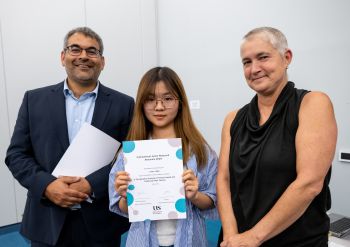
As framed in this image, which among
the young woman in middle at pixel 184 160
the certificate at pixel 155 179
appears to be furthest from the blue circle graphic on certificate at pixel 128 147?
the young woman in middle at pixel 184 160

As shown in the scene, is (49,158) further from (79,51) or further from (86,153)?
(79,51)

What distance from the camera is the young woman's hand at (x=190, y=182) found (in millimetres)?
1210

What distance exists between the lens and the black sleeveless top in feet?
3.73

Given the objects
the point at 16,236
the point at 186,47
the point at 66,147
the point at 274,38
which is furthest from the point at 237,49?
the point at 16,236

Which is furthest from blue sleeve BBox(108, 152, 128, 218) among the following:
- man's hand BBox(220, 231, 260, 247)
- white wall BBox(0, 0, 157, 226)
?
white wall BBox(0, 0, 157, 226)

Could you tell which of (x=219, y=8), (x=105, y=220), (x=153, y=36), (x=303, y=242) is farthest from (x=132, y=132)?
(x=153, y=36)

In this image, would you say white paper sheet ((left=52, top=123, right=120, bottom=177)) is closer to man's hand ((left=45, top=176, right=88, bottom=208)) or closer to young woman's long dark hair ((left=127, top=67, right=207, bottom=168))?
man's hand ((left=45, top=176, right=88, bottom=208))

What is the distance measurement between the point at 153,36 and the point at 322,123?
3.88 metres

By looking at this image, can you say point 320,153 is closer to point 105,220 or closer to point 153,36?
point 105,220

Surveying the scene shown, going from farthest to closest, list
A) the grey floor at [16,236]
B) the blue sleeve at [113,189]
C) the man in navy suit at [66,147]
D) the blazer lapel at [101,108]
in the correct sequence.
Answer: the grey floor at [16,236] → the blazer lapel at [101,108] → the man in navy suit at [66,147] → the blue sleeve at [113,189]

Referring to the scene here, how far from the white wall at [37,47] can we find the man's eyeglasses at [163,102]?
2.74 m

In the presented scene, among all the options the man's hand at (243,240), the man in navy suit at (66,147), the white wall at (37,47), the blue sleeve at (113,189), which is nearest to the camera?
the man's hand at (243,240)

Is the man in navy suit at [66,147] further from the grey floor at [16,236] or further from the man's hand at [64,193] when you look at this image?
the grey floor at [16,236]

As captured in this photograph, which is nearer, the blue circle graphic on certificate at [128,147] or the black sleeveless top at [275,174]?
the black sleeveless top at [275,174]
